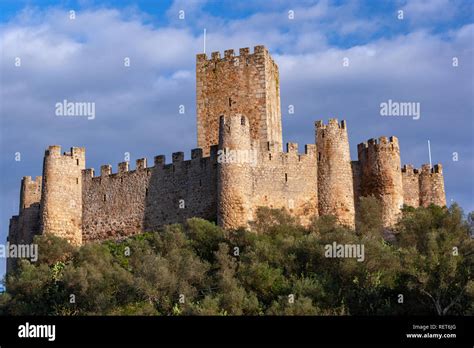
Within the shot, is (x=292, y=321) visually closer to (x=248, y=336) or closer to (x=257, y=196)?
(x=248, y=336)

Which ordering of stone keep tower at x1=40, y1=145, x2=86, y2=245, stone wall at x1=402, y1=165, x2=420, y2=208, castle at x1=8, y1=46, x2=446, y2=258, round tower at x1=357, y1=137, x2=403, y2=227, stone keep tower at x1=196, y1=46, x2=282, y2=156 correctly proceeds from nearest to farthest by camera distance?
castle at x1=8, y1=46, x2=446, y2=258 < round tower at x1=357, y1=137, x2=403, y2=227 < stone keep tower at x1=196, y1=46, x2=282, y2=156 < stone keep tower at x1=40, y1=145, x2=86, y2=245 < stone wall at x1=402, y1=165, x2=420, y2=208

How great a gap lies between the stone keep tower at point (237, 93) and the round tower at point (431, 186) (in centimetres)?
694

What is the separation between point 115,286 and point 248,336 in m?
11.9

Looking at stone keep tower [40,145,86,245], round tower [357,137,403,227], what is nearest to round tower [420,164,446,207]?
round tower [357,137,403,227]

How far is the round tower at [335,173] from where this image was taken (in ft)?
140

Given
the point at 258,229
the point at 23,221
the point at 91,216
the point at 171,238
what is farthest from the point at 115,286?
the point at 23,221

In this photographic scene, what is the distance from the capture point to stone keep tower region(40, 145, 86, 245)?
45156 mm

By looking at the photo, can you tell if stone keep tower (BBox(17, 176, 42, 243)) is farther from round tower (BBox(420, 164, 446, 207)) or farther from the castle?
round tower (BBox(420, 164, 446, 207))

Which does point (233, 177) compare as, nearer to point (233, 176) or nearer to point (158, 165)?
point (233, 176)

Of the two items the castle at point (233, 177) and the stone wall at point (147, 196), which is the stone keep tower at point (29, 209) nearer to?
the castle at point (233, 177)

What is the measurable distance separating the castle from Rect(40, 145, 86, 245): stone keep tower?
0.15 ft

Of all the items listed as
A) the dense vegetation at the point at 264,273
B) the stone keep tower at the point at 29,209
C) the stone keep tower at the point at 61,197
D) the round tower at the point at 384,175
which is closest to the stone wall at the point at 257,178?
the dense vegetation at the point at 264,273

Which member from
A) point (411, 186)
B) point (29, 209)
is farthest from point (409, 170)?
point (29, 209)

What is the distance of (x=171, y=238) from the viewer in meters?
39.6
